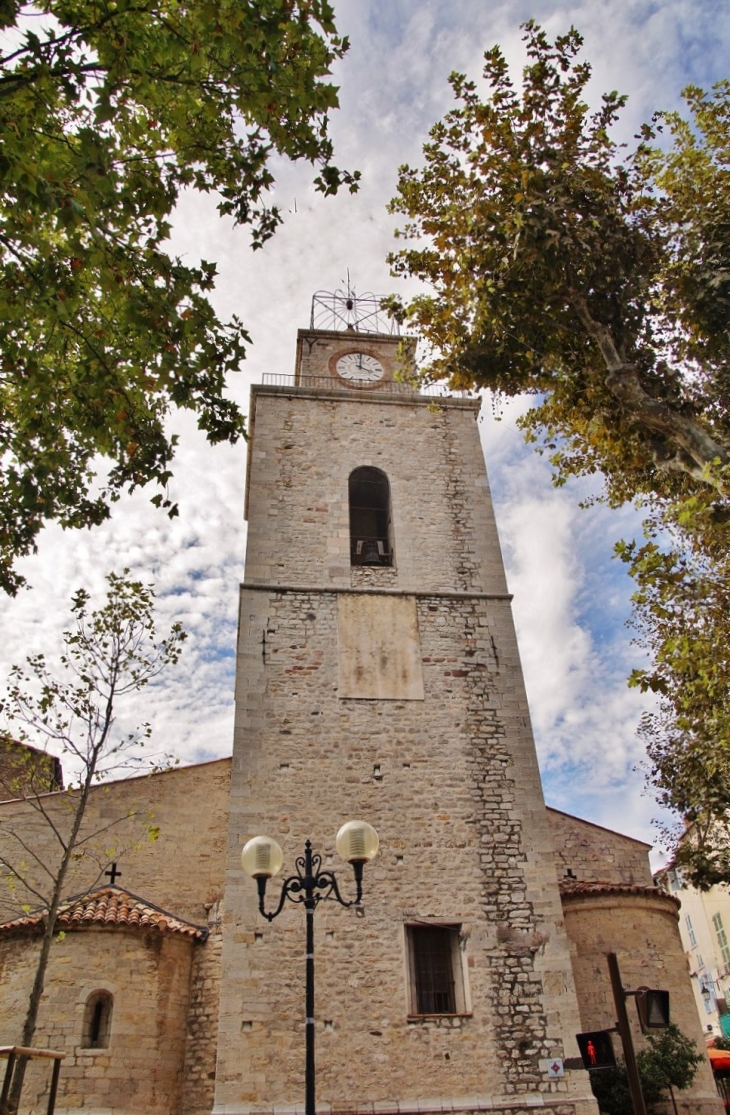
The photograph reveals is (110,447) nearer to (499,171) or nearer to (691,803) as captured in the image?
(499,171)

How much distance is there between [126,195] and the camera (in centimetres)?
622

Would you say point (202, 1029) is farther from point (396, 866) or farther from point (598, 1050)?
point (598, 1050)

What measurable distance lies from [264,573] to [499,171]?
6.98m

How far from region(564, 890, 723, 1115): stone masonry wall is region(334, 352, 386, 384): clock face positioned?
10.7 metres

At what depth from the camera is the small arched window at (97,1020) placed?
Result: 1115 centimetres

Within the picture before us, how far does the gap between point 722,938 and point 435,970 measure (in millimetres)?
21553

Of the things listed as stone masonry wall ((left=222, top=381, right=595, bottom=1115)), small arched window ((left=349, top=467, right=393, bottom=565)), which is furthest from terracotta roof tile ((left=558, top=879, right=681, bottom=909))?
small arched window ((left=349, top=467, right=393, bottom=565))

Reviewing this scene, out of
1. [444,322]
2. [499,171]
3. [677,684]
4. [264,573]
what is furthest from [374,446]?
[677,684]

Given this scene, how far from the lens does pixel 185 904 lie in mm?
14375

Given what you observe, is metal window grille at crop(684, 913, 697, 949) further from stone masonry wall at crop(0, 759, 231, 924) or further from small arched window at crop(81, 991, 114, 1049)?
small arched window at crop(81, 991, 114, 1049)

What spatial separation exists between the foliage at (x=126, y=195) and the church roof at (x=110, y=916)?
6093 millimetres

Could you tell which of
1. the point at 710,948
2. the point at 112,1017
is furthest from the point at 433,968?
the point at 710,948

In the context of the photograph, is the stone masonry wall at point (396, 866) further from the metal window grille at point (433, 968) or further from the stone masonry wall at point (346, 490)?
the stone masonry wall at point (346, 490)

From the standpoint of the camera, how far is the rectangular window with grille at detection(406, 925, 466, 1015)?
34.6ft
